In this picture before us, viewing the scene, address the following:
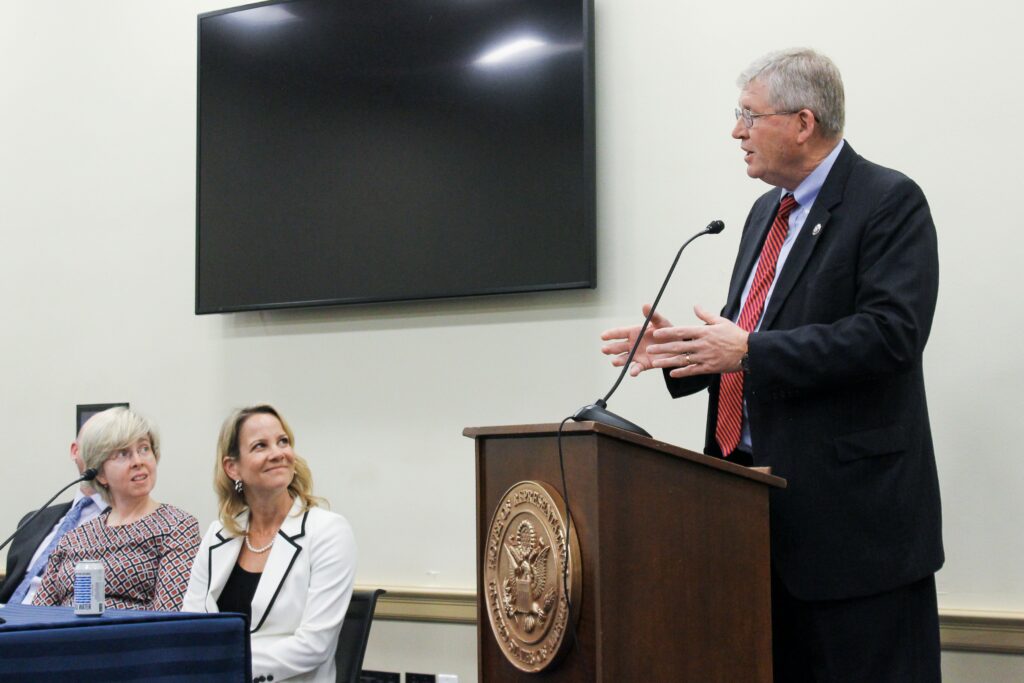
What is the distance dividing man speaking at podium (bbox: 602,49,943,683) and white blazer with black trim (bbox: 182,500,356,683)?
4.55 ft

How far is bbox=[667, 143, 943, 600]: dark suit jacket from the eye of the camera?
2176 millimetres

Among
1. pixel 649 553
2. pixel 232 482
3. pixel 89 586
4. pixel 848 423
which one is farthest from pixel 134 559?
pixel 848 423

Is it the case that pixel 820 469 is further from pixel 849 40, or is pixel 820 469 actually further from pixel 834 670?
pixel 849 40

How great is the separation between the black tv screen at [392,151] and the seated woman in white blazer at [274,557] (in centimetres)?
79

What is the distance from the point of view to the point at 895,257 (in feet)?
7.39

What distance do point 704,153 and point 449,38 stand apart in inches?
41.7

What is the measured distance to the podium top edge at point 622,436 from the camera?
6.17ft

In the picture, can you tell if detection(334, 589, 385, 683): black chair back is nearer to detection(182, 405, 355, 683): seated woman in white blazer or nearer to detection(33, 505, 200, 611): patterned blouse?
detection(182, 405, 355, 683): seated woman in white blazer

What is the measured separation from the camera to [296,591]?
11.0ft

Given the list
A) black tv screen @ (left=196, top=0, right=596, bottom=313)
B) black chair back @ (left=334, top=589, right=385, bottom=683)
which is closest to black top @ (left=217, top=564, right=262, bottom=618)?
black chair back @ (left=334, top=589, right=385, bottom=683)

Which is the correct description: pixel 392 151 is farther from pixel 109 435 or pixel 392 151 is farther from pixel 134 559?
pixel 134 559

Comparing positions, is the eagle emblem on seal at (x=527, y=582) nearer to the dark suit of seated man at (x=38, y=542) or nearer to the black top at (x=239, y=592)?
the black top at (x=239, y=592)

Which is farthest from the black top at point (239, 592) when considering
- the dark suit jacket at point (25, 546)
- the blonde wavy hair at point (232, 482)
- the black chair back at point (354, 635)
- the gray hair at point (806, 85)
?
the gray hair at point (806, 85)

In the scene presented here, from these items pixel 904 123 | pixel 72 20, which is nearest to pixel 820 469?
pixel 904 123
